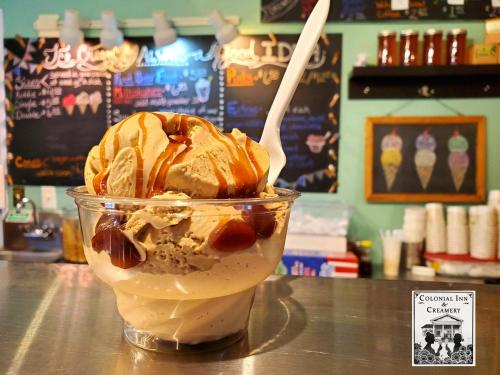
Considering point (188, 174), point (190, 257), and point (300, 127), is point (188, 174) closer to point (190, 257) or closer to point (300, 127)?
point (190, 257)

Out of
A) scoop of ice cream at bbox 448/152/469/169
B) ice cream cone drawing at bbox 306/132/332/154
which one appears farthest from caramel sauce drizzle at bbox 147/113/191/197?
scoop of ice cream at bbox 448/152/469/169

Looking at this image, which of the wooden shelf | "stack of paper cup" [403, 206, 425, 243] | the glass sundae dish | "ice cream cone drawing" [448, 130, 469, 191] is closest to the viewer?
the glass sundae dish

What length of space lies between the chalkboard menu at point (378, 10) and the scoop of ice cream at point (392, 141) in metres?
0.74

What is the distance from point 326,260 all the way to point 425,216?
0.75 m

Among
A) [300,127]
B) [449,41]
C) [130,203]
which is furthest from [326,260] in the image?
[130,203]

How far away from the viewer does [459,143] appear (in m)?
2.84

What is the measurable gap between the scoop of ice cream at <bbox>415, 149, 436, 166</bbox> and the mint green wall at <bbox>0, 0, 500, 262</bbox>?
0.83ft

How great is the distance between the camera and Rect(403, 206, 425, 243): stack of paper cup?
274cm

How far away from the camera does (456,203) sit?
2.87 meters

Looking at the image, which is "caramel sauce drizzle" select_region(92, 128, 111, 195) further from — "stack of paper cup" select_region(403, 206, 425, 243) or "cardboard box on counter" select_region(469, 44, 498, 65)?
"cardboard box on counter" select_region(469, 44, 498, 65)

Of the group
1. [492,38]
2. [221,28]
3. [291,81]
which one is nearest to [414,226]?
[492,38]

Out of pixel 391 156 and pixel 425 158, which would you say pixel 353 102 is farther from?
pixel 425 158

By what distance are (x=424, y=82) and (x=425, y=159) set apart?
491mm

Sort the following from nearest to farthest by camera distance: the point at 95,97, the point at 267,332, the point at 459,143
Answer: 1. the point at 267,332
2. the point at 459,143
3. the point at 95,97
